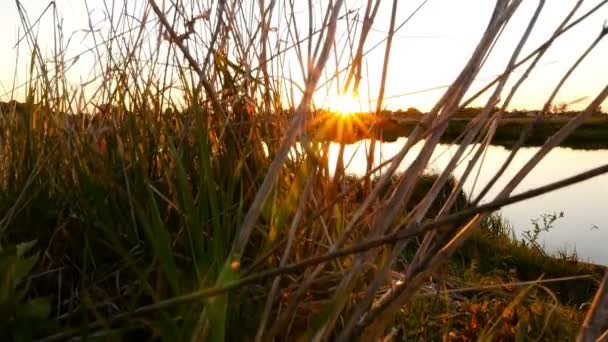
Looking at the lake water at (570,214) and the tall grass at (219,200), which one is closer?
the tall grass at (219,200)

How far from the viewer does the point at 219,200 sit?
117cm

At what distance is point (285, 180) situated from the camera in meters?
1.19

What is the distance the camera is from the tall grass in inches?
30.8

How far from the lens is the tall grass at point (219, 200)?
2.56ft

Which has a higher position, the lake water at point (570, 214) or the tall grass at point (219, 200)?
the tall grass at point (219, 200)

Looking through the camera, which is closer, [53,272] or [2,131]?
[53,272]

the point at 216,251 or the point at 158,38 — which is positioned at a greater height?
the point at 158,38

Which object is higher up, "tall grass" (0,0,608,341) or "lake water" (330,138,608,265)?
"tall grass" (0,0,608,341)

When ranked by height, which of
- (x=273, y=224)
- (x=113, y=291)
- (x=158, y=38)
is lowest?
(x=113, y=291)

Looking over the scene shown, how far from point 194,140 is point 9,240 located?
1.06ft

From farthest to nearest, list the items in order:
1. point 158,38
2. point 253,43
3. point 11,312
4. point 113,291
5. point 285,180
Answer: point 158,38 → point 253,43 → point 285,180 → point 113,291 → point 11,312

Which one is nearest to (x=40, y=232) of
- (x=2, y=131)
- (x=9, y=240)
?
(x=9, y=240)

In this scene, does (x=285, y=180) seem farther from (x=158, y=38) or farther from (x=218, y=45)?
(x=158, y=38)

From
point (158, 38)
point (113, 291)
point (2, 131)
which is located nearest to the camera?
point (113, 291)
